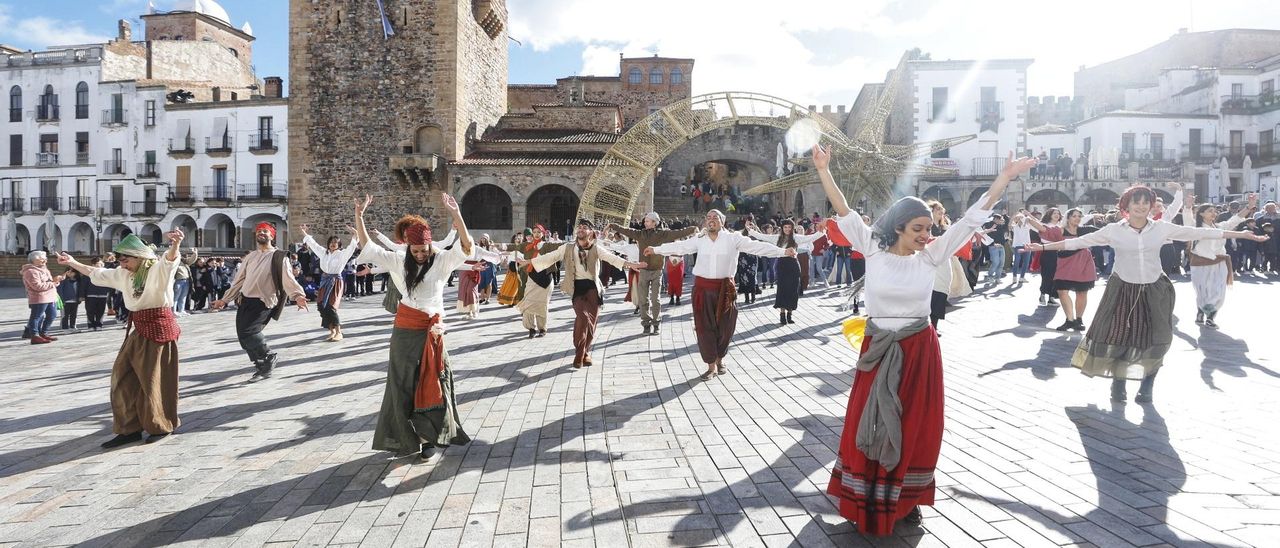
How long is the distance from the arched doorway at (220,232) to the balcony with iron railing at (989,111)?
38.0m

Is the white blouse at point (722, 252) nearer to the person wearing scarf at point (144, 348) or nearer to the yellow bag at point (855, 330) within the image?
the yellow bag at point (855, 330)

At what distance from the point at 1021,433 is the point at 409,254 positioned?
13.6 ft

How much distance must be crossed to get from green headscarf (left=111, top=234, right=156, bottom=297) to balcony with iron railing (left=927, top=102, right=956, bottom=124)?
3452 cm

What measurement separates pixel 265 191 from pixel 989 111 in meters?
36.3

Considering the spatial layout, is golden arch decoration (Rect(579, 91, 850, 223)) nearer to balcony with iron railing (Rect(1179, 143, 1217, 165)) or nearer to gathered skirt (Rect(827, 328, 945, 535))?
gathered skirt (Rect(827, 328, 945, 535))

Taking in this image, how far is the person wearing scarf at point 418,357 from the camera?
447 cm

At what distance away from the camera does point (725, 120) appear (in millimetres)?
20484

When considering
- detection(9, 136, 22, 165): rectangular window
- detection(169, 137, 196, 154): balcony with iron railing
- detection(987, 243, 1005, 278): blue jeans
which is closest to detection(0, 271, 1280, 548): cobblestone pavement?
detection(987, 243, 1005, 278): blue jeans

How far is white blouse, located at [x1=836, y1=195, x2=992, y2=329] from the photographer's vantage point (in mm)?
3484

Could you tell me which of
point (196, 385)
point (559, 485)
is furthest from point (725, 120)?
point (559, 485)

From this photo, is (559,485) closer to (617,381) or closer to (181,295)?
(617,381)

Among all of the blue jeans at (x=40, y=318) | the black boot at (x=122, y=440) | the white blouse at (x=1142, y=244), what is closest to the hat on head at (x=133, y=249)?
the black boot at (x=122, y=440)

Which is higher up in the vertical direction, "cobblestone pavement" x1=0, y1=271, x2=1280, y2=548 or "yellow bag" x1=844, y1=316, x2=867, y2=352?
"yellow bag" x1=844, y1=316, x2=867, y2=352

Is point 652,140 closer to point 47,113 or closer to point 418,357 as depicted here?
point 418,357
